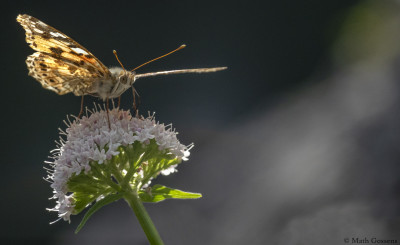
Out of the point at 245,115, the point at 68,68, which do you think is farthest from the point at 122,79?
the point at 245,115

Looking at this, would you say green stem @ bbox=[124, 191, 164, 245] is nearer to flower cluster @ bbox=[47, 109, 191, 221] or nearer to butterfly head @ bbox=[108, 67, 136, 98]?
flower cluster @ bbox=[47, 109, 191, 221]

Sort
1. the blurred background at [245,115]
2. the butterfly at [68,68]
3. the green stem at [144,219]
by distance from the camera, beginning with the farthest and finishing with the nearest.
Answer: the blurred background at [245,115] < the butterfly at [68,68] < the green stem at [144,219]

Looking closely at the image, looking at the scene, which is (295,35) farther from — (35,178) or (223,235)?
(35,178)

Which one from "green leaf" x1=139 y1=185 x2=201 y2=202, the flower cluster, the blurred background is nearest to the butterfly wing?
the flower cluster

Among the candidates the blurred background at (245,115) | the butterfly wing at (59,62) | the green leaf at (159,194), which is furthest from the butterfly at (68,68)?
the blurred background at (245,115)

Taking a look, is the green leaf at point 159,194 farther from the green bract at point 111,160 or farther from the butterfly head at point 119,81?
the butterfly head at point 119,81

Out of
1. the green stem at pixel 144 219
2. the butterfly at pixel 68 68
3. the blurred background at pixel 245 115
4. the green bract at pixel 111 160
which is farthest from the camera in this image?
the blurred background at pixel 245 115

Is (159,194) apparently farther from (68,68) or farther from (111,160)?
(68,68)
